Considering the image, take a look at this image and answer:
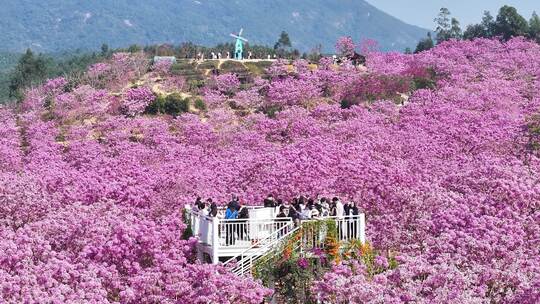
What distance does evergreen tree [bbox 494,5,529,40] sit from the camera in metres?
106

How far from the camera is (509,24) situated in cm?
10881

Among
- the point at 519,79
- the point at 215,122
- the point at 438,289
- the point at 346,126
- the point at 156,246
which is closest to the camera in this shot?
the point at 438,289

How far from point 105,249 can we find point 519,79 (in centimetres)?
5065

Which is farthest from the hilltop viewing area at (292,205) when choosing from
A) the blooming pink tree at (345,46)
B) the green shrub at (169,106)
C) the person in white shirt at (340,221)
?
the blooming pink tree at (345,46)

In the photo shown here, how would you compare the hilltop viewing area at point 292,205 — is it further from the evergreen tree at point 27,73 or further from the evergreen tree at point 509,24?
the evergreen tree at point 27,73

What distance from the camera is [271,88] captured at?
75688 mm

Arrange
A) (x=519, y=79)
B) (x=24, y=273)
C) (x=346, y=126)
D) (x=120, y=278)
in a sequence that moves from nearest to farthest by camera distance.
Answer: (x=24, y=273) < (x=120, y=278) < (x=346, y=126) < (x=519, y=79)

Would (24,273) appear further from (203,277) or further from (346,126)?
(346,126)

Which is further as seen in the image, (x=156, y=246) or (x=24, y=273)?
(x=156, y=246)

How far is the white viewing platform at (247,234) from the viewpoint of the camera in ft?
87.9

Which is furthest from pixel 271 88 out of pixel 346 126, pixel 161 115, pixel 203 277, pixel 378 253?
pixel 203 277

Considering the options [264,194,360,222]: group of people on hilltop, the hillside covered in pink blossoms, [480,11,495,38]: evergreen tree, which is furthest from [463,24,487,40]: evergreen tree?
[264,194,360,222]: group of people on hilltop

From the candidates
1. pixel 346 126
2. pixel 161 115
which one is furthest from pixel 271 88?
pixel 346 126

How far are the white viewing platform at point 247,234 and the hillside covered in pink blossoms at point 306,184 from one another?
2.29ft
